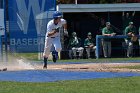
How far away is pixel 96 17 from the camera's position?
27094mm

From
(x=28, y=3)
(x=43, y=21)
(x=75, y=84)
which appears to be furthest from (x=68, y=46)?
(x=75, y=84)

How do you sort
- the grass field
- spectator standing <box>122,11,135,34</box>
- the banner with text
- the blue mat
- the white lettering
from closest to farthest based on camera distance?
the grass field < the blue mat < the banner with text < the white lettering < spectator standing <box>122,11,135,34</box>

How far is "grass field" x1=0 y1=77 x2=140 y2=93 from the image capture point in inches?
393

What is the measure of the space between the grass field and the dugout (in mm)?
14094

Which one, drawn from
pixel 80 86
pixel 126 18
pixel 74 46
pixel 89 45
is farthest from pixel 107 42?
pixel 80 86

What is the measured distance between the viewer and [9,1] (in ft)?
71.0

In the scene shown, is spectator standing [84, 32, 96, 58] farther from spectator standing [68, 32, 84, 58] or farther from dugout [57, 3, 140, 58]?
dugout [57, 3, 140, 58]

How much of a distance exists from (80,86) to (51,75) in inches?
108

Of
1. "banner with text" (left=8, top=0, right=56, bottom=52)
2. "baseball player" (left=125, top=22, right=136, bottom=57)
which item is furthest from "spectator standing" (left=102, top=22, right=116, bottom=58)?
"banner with text" (left=8, top=0, right=56, bottom=52)

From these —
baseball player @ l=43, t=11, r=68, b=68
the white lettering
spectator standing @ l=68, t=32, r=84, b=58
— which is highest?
baseball player @ l=43, t=11, r=68, b=68

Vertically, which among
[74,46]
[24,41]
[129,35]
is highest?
[129,35]

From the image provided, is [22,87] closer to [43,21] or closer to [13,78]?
[13,78]

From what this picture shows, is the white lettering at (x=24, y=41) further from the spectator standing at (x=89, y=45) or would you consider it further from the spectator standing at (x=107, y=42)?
the spectator standing at (x=107, y=42)

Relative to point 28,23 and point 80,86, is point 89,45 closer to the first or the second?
point 28,23
